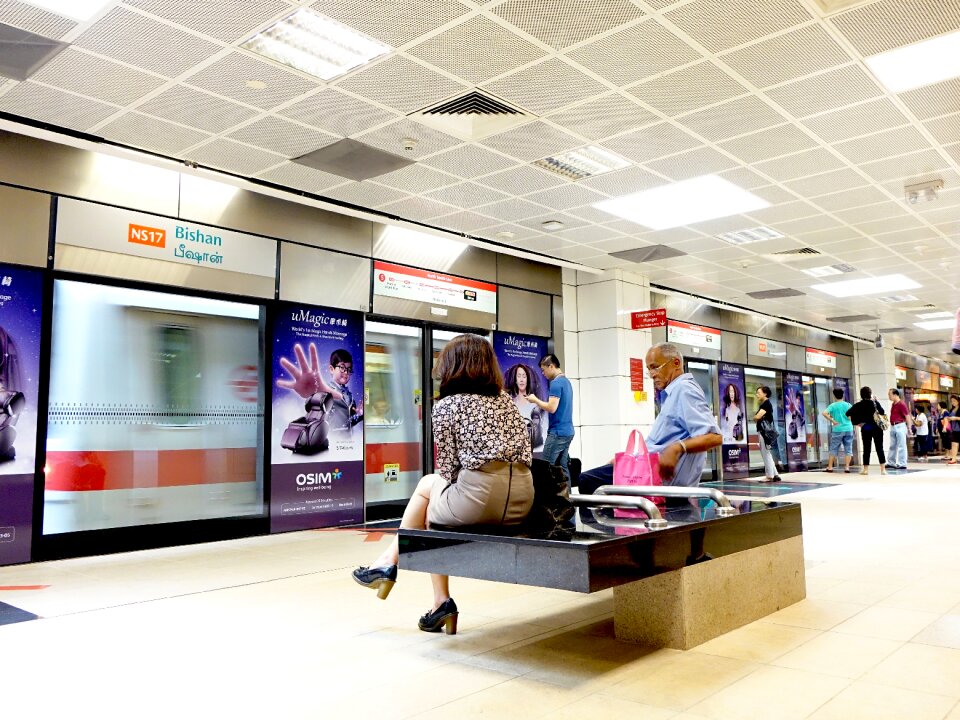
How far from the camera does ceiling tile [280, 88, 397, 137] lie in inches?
196

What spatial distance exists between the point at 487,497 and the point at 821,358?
16.7 metres

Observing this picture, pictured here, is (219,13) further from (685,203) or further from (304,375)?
(685,203)

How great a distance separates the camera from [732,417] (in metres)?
13.6

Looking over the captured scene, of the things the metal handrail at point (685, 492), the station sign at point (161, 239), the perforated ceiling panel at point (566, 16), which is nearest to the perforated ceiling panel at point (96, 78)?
the station sign at point (161, 239)

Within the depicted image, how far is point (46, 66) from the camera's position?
14.5 ft

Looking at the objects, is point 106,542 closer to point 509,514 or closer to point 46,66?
point 46,66

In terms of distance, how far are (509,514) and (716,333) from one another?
11333 mm

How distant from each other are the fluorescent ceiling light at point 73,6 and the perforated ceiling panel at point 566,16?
208 centimetres

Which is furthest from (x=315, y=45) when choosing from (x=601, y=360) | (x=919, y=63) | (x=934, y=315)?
(x=934, y=315)

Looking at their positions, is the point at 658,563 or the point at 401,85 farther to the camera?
the point at 401,85

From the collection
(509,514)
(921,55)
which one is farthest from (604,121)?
(509,514)

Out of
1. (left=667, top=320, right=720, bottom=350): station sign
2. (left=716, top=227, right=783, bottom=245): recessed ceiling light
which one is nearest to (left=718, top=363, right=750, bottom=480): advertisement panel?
(left=667, top=320, right=720, bottom=350): station sign

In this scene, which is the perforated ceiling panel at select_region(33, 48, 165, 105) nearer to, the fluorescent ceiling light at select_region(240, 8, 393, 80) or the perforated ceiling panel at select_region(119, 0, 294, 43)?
the perforated ceiling panel at select_region(119, 0, 294, 43)

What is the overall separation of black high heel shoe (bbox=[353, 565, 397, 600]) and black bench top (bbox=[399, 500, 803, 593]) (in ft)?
0.67
